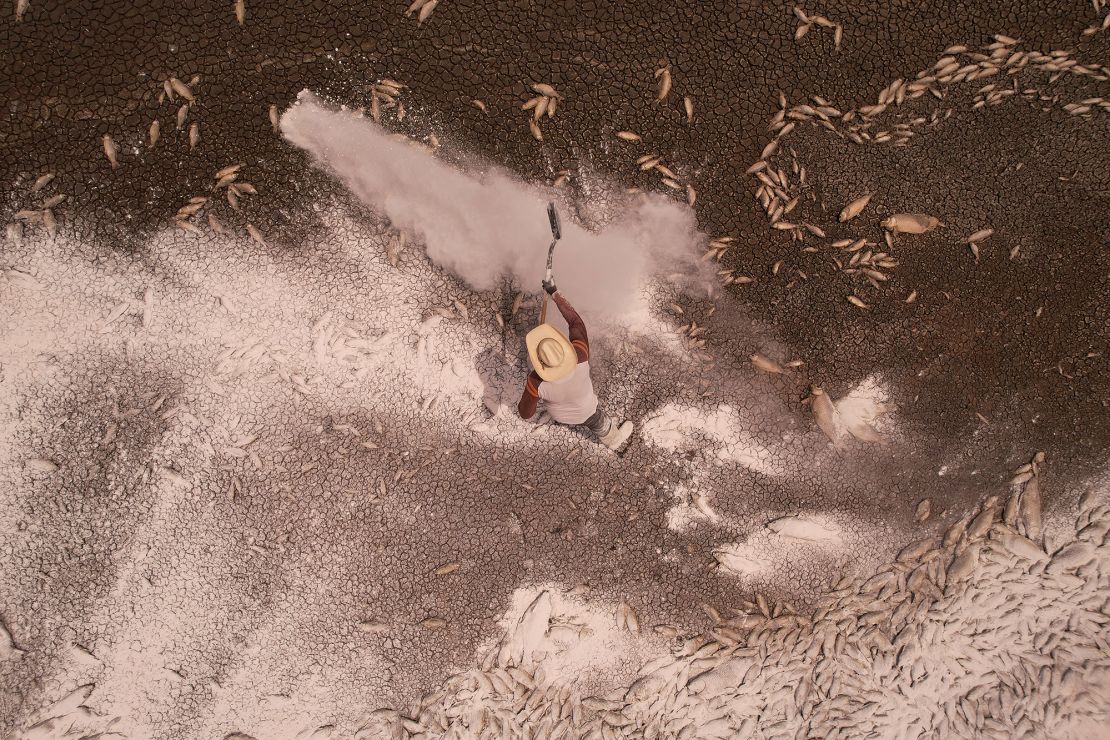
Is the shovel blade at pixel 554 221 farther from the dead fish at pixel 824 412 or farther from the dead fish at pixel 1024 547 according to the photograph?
the dead fish at pixel 1024 547

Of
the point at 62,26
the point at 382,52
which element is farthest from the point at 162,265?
the point at 382,52

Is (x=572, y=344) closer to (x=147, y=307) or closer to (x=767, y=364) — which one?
(x=767, y=364)

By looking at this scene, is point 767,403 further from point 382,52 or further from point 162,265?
point 162,265

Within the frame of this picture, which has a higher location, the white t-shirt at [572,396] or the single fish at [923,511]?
the white t-shirt at [572,396]

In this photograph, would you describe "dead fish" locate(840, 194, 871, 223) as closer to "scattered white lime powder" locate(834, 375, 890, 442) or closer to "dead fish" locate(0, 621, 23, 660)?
"scattered white lime powder" locate(834, 375, 890, 442)

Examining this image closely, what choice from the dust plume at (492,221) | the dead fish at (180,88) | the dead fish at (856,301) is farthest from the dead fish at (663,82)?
the dead fish at (180,88)
